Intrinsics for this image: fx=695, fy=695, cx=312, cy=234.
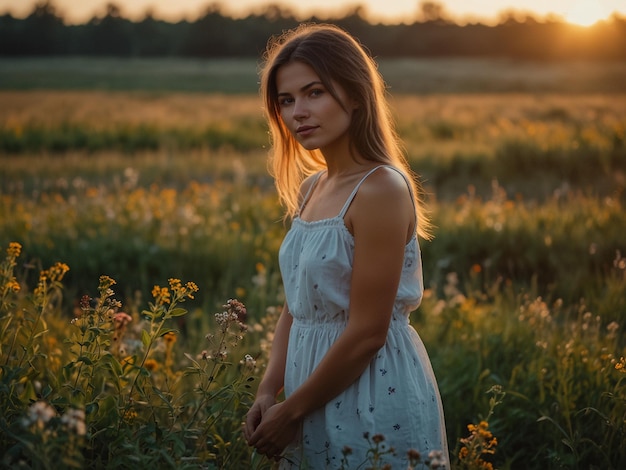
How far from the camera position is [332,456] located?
2.04 metres

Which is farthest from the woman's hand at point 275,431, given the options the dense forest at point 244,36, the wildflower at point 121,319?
the dense forest at point 244,36

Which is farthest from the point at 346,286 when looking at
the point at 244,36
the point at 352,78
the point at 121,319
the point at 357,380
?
the point at 244,36

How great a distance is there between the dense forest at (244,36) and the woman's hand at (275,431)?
74.1 meters

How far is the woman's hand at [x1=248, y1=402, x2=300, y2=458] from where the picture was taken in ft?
6.72

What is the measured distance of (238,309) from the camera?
81.9 inches

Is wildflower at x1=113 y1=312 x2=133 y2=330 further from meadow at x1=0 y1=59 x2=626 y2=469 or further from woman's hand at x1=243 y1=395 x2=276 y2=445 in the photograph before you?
woman's hand at x1=243 y1=395 x2=276 y2=445

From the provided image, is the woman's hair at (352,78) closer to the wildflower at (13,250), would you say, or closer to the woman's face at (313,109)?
the woman's face at (313,109)

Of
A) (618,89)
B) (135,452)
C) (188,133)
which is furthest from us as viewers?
(618,89)

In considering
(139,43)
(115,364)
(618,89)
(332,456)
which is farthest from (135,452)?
(139,43)

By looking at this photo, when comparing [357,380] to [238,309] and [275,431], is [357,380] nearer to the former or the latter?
[275,431]

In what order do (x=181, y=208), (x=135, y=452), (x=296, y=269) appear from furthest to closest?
1. (x=181, y=208)
2. (x=296, y=269)
3. (x=135, y=452)

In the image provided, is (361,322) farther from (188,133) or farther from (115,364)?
(188,133)

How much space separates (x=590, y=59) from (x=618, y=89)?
30.9 m

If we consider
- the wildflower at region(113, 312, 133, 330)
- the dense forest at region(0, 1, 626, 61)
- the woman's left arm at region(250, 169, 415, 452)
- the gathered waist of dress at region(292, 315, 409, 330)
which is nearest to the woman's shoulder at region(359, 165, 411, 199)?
the woman's left arm at region(250, 169, 415, 452)
